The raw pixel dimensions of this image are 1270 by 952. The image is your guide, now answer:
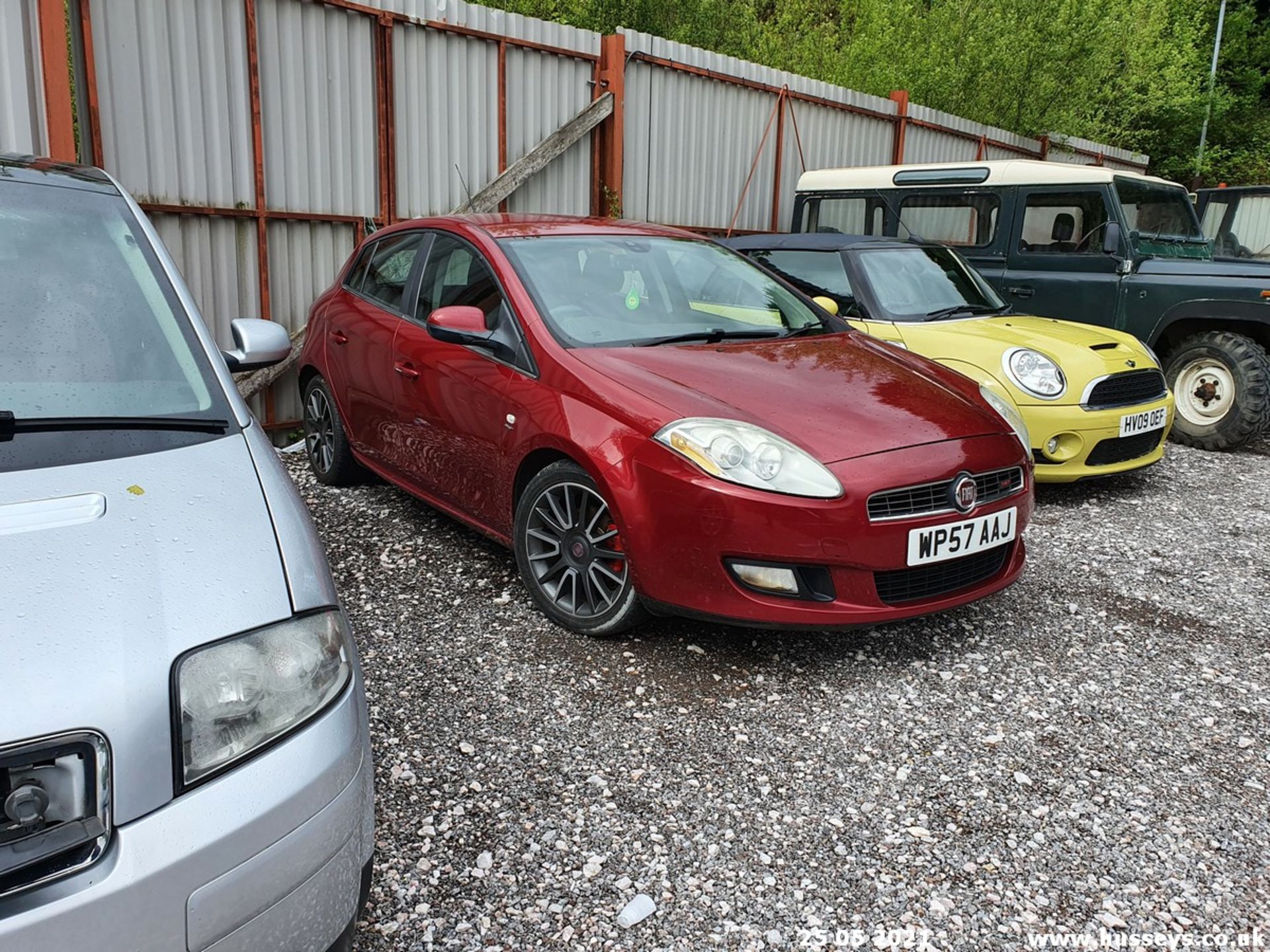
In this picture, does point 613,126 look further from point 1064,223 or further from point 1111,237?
point 1111,237

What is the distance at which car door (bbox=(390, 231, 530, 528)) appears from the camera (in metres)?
3.61

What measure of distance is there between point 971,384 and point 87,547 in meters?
3.29

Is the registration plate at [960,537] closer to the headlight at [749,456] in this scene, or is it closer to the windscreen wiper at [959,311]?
the headlight at [749,456]

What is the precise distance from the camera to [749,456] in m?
2.93

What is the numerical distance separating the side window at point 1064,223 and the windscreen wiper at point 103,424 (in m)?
6.59

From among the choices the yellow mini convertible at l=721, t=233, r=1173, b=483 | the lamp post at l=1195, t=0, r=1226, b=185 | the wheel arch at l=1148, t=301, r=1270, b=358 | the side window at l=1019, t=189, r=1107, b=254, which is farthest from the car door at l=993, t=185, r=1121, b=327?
the lamp post at l=1195, t=0, r=1226, b=185

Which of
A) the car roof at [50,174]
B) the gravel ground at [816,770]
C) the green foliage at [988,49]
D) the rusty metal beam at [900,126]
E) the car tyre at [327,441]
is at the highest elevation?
the green foliage at [988,49]

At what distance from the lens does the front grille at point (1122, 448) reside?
528cm

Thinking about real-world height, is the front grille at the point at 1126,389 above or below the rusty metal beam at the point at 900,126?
below

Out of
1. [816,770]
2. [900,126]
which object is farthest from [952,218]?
[816,770]

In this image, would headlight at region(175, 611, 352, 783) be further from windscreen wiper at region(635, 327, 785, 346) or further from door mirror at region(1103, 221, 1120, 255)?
door mirror at region(1103, 221, 1120, 255)

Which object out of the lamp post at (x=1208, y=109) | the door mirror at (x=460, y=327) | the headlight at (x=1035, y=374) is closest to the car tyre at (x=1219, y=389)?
the headlight at (x=1035, y=374)

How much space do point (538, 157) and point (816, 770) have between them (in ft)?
19.4

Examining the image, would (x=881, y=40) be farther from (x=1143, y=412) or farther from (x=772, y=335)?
(x=772, y=335)
